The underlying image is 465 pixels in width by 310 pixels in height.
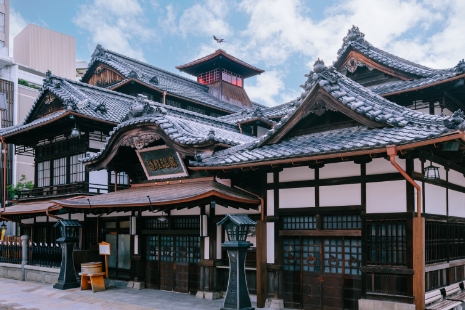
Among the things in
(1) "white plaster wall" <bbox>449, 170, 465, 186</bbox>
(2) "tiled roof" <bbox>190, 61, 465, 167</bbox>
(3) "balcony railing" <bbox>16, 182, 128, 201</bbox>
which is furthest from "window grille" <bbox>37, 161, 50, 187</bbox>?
(1) "white plaster wall" <bbox>449, 170, 465, 186</bbox>

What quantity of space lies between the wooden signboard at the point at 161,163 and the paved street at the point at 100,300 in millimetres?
4580

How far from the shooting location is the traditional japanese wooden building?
40.4ft

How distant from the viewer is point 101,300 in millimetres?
17125

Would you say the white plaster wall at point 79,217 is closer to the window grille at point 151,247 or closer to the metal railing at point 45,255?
the metal railing at point 45,255

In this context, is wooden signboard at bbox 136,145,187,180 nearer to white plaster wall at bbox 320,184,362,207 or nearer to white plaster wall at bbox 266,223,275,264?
white plaster wall at bbox 266,223,275,264

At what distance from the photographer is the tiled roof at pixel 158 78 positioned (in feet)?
111

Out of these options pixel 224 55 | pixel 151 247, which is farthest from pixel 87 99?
pixel 224 55

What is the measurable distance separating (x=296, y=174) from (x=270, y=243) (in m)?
2.44

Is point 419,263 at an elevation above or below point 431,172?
below

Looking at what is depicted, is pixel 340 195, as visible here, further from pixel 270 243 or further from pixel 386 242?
pixel 270 243

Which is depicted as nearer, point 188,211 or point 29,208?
point 188,211

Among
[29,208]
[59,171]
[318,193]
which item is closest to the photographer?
[318,193]

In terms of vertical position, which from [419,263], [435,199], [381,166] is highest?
[381,166]

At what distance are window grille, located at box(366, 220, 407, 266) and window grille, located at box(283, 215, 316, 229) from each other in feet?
6.24
